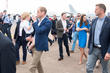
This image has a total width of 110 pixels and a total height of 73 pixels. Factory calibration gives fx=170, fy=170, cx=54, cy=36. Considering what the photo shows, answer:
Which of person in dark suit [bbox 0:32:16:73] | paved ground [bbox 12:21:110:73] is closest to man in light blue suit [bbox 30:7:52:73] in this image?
paved ground [bbox 12:21:110:73]

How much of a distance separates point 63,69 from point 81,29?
5.04 feet

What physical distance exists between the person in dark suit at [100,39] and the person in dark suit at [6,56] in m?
2.16

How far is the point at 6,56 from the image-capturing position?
1.54 meters

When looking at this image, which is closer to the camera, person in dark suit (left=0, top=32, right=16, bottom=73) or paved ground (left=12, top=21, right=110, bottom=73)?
person in dark suit (left=0, top=32, right=16, bottom=73)

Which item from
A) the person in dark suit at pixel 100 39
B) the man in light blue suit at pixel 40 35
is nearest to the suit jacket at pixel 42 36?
the man in light blue suit at pixel 40 35

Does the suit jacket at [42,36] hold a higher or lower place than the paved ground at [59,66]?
higher

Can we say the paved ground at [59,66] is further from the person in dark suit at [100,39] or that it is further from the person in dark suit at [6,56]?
the person in dark suit at [6,56]

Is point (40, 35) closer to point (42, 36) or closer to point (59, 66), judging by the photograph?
point (42, 36)

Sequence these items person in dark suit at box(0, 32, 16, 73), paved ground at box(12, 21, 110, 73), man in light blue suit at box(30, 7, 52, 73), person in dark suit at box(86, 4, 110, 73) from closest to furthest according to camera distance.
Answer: person in dark suit at box(0, 32, 16, 73)
person in dark suit at box(86, 4, 110, 73)
man in light blue suit at box(30, 7, 52, 73)
paved ground at box(12, 21, 110, 73)

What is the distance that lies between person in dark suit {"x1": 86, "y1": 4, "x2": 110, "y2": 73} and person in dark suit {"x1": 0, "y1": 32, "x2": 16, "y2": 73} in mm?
2156

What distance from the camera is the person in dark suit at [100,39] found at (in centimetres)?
340

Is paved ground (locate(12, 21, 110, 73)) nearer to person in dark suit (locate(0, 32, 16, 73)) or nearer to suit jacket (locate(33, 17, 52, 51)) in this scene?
suit jacket (locate(33, 17, 52, 51))

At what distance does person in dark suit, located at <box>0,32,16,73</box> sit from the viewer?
1.53m

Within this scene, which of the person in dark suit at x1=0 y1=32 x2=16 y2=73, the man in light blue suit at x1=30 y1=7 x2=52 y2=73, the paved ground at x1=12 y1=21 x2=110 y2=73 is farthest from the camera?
the paved ground at x1=12 y1=21 x2=110 y2=73
